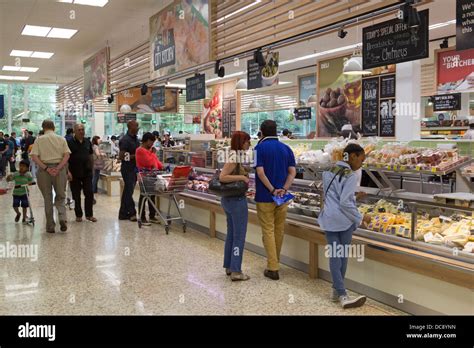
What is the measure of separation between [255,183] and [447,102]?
930cm

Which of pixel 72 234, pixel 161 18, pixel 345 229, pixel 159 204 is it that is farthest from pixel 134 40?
pixel 345 229

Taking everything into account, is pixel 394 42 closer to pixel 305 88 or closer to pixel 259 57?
pixel 259 57

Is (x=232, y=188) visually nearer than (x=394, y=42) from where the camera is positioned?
Yes

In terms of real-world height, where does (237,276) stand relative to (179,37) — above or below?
below

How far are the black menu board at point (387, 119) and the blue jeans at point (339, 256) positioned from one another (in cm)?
724

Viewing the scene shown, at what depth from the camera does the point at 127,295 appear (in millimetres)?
4414

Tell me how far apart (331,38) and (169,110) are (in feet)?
26.4

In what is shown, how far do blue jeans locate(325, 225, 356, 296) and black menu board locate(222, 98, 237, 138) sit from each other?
1397cm

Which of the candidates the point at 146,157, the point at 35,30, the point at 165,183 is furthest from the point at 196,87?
the point at 35,30

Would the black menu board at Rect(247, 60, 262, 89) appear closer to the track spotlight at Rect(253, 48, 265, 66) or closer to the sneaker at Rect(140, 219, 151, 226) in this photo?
the track spotlight at Rect(253, 48, 265, 66)

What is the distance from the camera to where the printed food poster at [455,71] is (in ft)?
36.6

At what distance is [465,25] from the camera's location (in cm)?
516

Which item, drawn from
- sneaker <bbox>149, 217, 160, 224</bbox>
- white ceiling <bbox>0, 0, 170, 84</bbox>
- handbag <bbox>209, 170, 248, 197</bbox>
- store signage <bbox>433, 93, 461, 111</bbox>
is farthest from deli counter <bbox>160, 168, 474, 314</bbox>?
store signage <bbox>433, 93, 461, 111</bbox>
